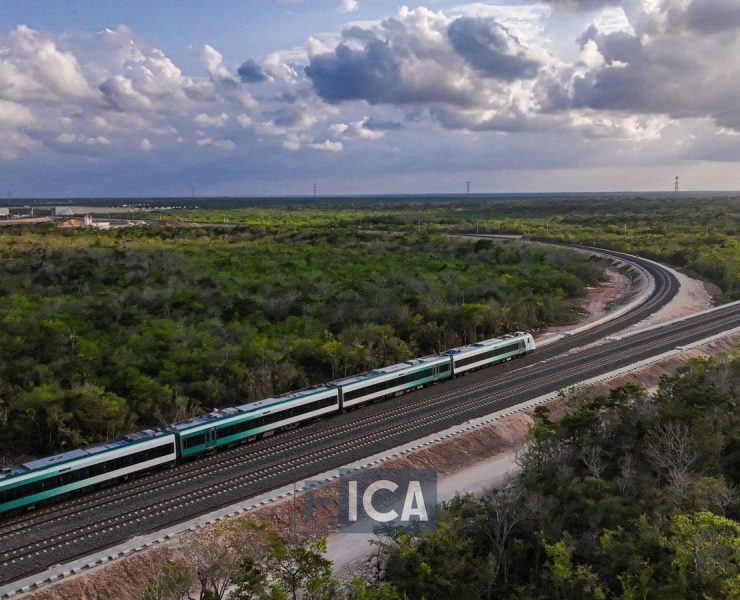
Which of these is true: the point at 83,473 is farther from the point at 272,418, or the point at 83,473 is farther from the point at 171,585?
the point at 171,585

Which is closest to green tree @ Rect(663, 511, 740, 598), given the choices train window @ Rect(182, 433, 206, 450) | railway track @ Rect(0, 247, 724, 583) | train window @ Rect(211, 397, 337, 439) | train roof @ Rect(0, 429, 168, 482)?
railway track @ Rect(0, 247, 724, 583)

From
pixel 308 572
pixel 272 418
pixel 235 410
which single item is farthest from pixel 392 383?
pixel 308 572

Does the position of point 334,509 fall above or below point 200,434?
below

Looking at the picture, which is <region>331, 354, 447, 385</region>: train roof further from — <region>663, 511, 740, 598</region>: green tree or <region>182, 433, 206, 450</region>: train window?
<region>663, 511, 740, 598</region>: green tree

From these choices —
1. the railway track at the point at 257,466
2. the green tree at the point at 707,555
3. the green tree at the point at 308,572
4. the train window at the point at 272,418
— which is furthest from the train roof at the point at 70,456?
the green tree at the point at 707,555

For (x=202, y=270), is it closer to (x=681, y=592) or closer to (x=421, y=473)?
(x=421, y=473)
